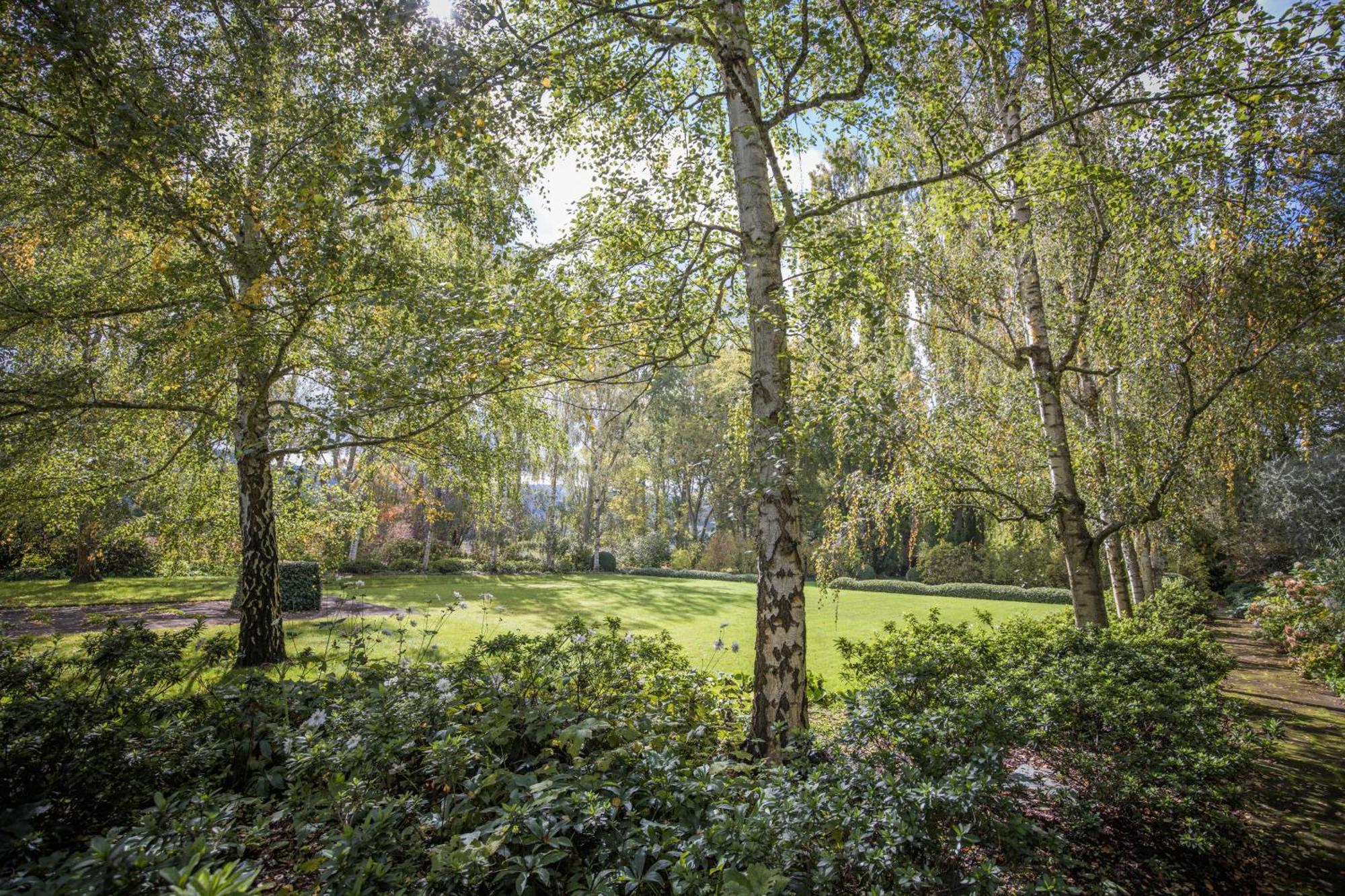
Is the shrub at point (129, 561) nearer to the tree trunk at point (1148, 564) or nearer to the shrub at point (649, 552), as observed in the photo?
the shrub at point (649, 552)

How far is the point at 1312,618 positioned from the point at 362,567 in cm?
2440

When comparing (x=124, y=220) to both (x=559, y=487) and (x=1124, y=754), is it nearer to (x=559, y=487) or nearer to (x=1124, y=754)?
(x=1124, y=754)

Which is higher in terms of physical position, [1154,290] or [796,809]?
[1154,290]

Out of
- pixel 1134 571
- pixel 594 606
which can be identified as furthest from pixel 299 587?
pixel 1134 571

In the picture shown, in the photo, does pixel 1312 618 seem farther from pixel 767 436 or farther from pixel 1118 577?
pixel 767 436

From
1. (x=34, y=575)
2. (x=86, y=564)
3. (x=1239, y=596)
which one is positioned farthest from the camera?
(x=34, y=575)

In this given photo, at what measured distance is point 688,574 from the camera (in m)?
24.8

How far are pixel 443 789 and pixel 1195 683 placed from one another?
552cm

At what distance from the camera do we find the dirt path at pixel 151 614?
9.37 m

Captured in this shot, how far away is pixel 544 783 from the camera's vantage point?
7.43 ft

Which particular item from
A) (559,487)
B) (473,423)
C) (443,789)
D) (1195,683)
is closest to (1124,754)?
(1195,683)

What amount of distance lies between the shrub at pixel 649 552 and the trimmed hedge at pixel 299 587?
15.8m

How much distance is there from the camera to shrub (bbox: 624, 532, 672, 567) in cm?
2760

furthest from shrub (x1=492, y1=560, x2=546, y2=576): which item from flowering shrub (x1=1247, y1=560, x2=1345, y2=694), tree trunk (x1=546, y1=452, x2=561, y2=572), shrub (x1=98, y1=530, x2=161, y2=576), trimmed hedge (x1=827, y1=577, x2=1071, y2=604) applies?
flowering shrub (x1=1247, y1=560, x2=1345, y2=694)
